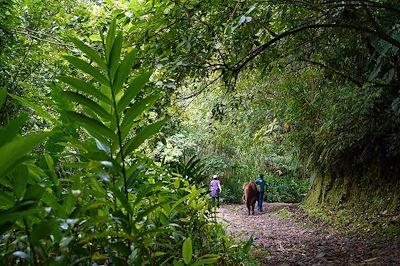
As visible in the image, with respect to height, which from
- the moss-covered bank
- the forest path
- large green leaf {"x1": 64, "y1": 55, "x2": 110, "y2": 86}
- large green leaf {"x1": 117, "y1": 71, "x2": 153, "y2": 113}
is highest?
large green leaf {"x1": 64, "y1": 55, "x2": 110, "y2": 86}

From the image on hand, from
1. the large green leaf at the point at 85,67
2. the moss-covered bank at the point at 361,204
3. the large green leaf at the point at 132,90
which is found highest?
the large green leaf at the point at 85,67

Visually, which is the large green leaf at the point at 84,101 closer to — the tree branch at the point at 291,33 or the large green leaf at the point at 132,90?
the large green leaf at the point at 132,90

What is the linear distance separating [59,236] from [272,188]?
21271mm

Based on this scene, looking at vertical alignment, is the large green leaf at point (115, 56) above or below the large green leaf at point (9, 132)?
above

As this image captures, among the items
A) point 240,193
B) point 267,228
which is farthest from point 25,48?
point 240,193

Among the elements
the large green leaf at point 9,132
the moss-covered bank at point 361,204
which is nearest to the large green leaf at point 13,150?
the large green leaf at point 9,132

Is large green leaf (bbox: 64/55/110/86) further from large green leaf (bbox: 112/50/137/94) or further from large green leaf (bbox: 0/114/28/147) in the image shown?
large green leaf (bbox: 0/114/28/147)

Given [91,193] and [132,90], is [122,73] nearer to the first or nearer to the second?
[132,90]

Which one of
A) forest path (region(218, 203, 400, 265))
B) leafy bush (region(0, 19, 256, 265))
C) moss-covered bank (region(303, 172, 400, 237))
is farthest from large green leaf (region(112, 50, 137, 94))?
moss-covered bank (region(303, 172, 400, 237))

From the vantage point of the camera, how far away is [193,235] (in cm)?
265

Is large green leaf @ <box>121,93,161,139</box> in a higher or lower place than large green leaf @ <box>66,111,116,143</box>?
higher

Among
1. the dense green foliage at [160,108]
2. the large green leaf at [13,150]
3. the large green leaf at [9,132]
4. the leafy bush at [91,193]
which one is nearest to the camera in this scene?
the large green leaf at [13,150]

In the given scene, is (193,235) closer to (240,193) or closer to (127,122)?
(127,122)

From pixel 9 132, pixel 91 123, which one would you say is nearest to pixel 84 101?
pixel 91 123
